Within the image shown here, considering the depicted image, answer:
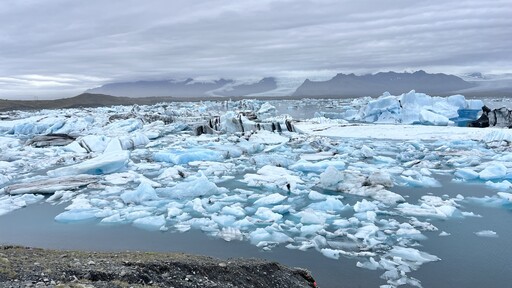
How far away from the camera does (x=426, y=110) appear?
25.8 metres

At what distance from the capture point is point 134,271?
3914mm

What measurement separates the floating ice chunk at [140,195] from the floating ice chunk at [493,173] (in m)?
7.73

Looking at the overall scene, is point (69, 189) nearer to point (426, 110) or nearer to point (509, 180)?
point (509, 180)

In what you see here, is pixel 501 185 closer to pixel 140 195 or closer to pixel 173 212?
pixel 173 212

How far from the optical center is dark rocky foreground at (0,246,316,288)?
353 cm

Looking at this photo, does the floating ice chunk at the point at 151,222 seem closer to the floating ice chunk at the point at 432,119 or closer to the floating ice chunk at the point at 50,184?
the floating ice chunk at the point at 50,184

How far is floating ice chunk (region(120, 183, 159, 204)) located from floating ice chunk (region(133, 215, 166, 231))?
3.90 ft

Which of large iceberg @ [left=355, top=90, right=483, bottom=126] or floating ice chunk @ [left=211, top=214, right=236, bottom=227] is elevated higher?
large iceberg @ [left=355, top=90, right=483, bottom=126]

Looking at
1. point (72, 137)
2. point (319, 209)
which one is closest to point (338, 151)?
point (319, 209)

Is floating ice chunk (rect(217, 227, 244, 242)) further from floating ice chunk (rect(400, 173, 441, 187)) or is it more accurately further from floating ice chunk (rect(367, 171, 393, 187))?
floating ice chunk (rect(400, 173, 441, 187))

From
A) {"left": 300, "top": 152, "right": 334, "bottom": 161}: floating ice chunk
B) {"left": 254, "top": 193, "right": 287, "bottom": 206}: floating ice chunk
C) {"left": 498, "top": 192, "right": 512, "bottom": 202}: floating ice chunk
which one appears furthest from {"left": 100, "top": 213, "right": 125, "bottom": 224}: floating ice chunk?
{"left": 498, "top": 192, "right": 512, "bottom": 202}: floating ice chunk

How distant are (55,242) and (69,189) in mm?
Answer: 3499

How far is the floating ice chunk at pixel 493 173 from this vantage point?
10.4 meters

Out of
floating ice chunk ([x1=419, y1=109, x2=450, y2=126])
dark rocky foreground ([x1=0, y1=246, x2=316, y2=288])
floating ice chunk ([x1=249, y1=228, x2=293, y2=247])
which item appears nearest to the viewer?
dark rocky foreground ([x1=0, y1=246, x2=316, y2=288])
